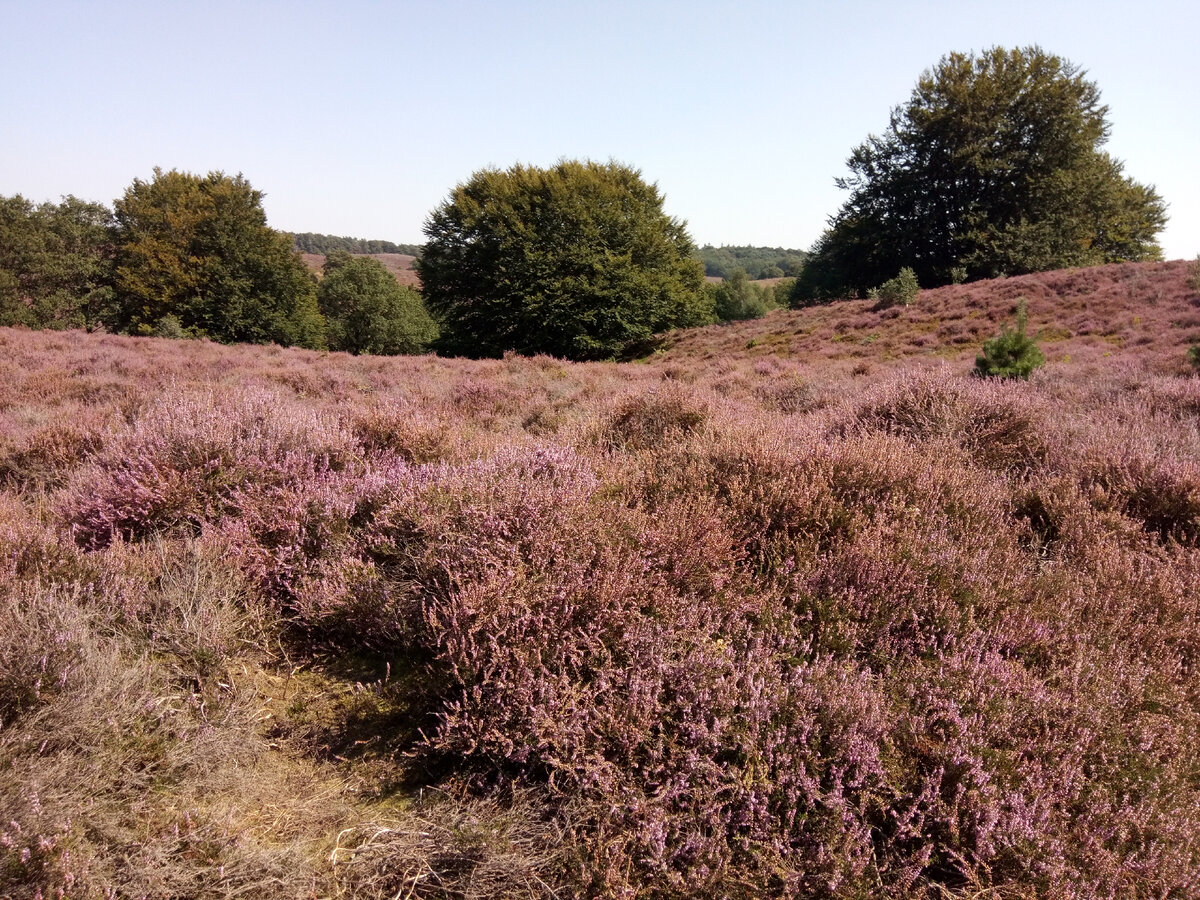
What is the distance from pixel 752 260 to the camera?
14525cm

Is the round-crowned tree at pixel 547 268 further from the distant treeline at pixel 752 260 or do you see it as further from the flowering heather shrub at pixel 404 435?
the distant treeline at pixel 752 260

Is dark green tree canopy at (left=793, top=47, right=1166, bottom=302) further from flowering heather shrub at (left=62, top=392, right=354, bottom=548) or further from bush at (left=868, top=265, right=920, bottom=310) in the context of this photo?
flowering heather shrub at (left=62, top=392, right=354, bottom=548)

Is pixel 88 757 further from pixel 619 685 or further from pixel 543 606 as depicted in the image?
pixel 619 685

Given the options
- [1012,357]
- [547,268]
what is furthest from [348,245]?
[1012,357]

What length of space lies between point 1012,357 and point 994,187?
27.4 m

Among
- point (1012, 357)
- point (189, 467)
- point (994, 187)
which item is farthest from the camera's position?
point (994, 187)

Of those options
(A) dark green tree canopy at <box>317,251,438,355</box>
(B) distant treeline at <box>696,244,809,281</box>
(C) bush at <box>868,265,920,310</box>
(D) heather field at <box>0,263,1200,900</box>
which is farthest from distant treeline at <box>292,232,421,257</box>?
(D) heather field at <box>0,263,1200,900</box>

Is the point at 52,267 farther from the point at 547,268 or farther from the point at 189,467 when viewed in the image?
the point at 189,467

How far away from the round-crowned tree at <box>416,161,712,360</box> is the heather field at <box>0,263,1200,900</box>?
21510 mm

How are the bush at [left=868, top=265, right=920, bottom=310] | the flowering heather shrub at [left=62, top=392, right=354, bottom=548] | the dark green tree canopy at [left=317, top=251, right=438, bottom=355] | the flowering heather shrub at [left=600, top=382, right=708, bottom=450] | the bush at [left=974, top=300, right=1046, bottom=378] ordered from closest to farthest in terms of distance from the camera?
the flowering heather shrub at [left=62, top=392, right=354, bottom=548] → the flowering heather shrub at [left=600, top=382, right=708, bottom=450] → the bush at [left=974, top=300, right=1046, bottom=378] → the bush at [left=868, top=265, right=920, bottom=310] → the dark green tree canopy at [left=317, top=251, right=438, bottom=355]

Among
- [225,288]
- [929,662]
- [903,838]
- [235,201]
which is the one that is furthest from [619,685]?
[235,201]

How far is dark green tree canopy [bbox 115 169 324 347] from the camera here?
103 feet

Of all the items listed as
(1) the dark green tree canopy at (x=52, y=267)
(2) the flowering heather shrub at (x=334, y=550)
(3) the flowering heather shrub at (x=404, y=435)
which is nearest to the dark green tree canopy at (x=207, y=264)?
(1) the dark green tree canopy at (x=52, y=267)

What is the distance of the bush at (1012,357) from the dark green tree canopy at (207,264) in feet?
107
